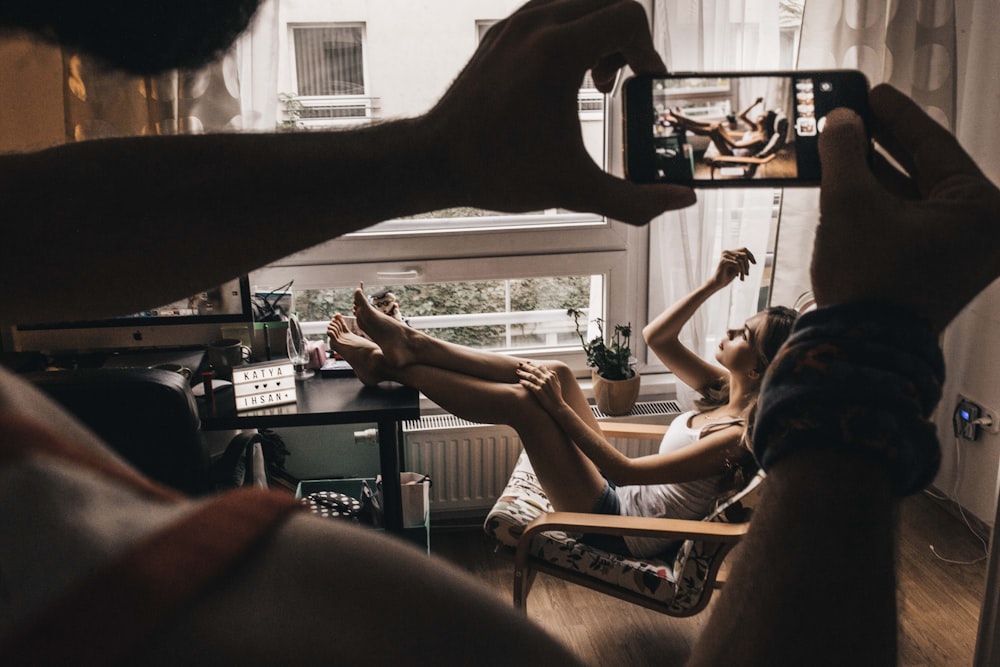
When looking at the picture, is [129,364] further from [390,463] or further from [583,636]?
[583,636]

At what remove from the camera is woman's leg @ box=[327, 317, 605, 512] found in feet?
7.70

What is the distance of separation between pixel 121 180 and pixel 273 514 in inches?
11.3

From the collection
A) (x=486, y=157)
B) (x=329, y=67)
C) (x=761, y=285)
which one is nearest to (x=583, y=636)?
(x=761, y=285)

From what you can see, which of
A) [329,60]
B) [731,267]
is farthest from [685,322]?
[329,60]

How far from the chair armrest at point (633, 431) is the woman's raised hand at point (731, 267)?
20.7 inches

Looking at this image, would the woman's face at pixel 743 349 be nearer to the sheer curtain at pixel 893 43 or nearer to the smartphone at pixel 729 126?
the sheer curtain at pixel 893 43

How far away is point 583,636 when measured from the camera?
7.84ft

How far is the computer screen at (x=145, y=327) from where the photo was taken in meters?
2.40

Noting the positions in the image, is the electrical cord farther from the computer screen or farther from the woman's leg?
the computer screen

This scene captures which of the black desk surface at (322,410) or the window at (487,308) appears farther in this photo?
the window at (487,308)

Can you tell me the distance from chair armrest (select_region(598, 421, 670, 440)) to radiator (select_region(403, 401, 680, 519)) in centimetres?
17

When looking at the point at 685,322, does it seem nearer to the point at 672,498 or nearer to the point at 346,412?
the point at 672,498

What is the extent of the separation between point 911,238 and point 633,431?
2252 millimetres

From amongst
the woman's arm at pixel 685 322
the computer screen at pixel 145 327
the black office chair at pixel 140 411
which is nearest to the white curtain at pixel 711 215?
the woman's arm at pixel 685 322
